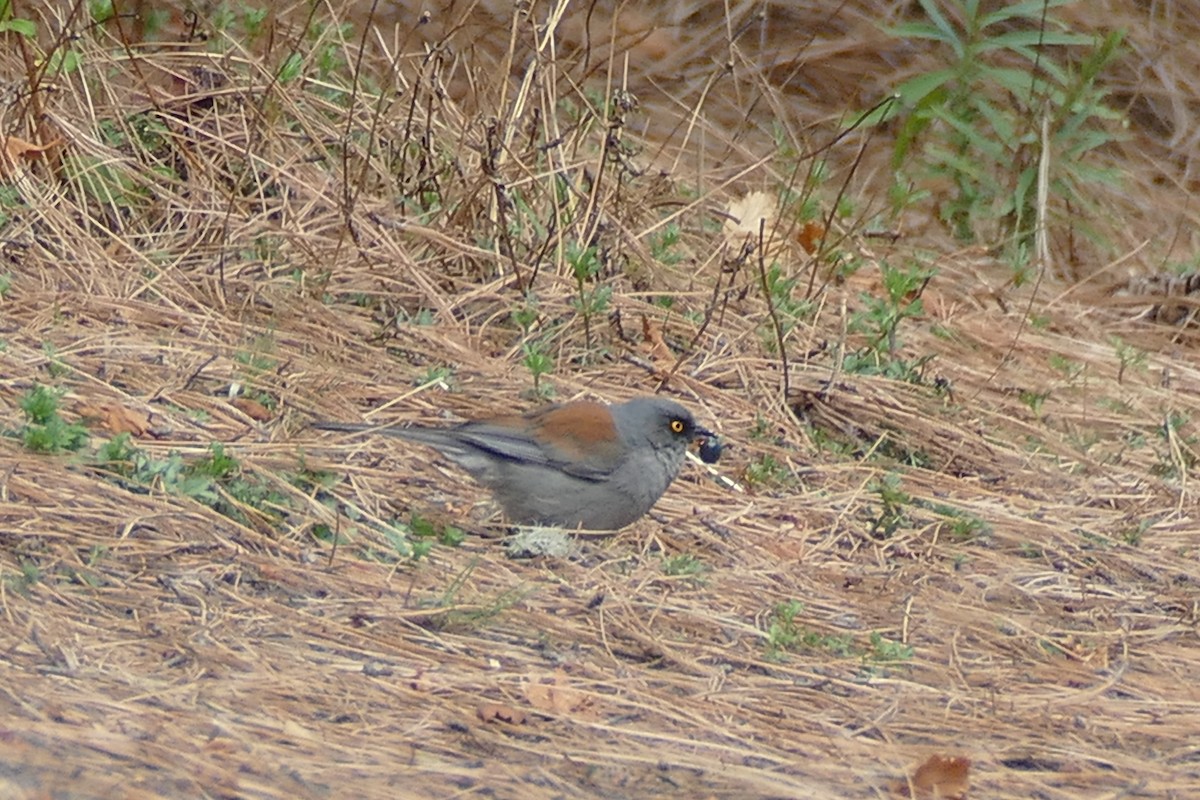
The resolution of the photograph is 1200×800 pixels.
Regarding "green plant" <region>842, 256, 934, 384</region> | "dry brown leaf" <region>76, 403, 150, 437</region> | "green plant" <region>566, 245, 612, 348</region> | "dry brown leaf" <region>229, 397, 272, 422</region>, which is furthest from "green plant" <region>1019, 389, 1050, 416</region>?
"dry brown leaf" <region>76, 403, 150, 437</region>

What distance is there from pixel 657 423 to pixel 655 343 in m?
1.12

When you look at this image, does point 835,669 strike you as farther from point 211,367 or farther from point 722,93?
point 722,93

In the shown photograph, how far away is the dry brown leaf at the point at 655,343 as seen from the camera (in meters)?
6.20

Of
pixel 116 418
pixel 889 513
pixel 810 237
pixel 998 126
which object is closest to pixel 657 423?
pixel 889 513

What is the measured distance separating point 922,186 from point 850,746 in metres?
6.07

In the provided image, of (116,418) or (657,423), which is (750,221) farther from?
(116,418)

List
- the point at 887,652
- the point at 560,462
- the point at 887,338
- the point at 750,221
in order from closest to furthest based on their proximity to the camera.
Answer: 1. the point at 887,652
2. the point at 560,462
3. the point at 887,338
4. the point at 750,221

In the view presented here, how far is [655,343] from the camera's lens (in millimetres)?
6238

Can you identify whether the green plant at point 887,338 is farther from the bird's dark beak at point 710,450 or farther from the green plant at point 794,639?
the green plant at point 794,639

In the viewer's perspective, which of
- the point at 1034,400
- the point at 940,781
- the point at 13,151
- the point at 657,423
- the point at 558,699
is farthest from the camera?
the point at 1034,400

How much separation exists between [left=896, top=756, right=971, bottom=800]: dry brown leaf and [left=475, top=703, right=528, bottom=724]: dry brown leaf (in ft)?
2.63

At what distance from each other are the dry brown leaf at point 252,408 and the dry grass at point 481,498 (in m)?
0.04

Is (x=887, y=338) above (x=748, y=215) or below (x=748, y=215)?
below

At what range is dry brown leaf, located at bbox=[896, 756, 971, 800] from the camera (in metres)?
3.40
